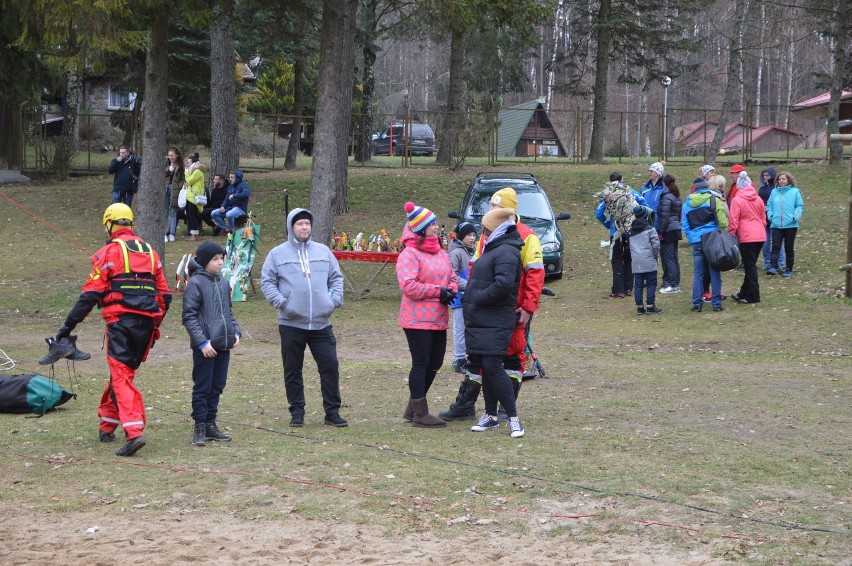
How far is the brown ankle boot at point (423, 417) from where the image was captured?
8961mm

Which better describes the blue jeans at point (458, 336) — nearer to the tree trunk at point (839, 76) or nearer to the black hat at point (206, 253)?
the black hat at point (206, 253)

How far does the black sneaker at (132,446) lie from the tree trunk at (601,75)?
2834cm

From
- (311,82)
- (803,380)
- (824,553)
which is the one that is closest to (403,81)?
(311,82)

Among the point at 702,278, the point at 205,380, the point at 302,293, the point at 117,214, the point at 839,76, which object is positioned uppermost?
the point at 839,76

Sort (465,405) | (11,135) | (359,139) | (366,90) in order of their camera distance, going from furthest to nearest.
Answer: (366,90)
(359,139)
(11,135)
(465,405)

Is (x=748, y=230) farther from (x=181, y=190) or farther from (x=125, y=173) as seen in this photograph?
(x=125, y=173)

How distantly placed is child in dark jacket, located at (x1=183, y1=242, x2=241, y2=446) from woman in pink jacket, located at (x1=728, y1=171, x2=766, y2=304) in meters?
10.1

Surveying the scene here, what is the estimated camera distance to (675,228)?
666 inches

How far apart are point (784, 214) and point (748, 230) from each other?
86.1 inches

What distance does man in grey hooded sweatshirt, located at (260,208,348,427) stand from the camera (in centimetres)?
856

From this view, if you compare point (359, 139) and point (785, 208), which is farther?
point (359, 139)

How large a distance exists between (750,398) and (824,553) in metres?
4.61

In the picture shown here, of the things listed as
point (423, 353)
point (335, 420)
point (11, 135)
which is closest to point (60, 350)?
point (335, 420)

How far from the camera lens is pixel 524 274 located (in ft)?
28.0
